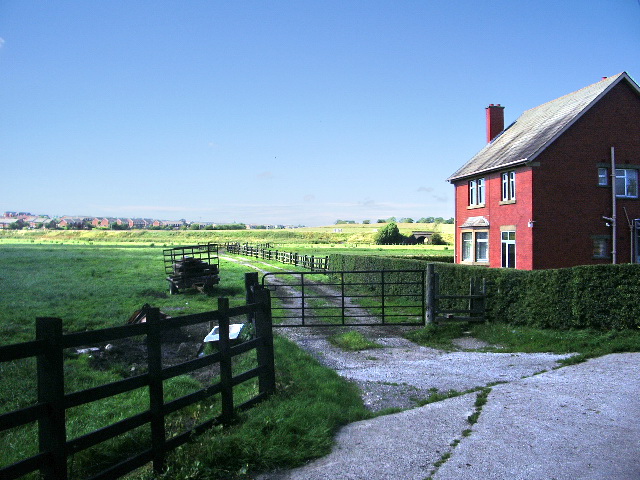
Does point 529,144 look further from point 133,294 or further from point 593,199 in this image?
point 133,294

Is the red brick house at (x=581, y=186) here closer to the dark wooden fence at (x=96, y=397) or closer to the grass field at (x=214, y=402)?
the grass field at (x=214, y=402)

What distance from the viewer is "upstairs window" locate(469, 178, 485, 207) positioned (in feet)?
102

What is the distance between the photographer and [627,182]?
26.5m

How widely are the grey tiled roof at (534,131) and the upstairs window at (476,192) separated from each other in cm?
73

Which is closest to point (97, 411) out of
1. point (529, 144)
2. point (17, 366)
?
point (17, 366)

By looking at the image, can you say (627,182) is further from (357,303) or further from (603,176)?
(357,303)

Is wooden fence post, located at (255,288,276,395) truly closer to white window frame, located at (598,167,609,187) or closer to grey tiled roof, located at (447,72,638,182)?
grey tiled roof, located at (447,72,638,182)

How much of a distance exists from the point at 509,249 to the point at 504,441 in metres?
23.6

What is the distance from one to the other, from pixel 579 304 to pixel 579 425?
A: 25.2 feet

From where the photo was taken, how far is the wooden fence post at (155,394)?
504cm

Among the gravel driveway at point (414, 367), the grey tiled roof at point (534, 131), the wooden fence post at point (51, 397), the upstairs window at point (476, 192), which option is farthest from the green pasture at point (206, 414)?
the upstairs window at point (476, 192)

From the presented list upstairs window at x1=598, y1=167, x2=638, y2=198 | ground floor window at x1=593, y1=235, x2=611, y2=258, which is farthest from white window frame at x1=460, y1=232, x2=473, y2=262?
upstairs window at x1=598, y1=167, x2=638, y2=198

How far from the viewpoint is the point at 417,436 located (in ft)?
18.8

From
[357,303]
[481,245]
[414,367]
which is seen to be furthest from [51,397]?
[481,245]
